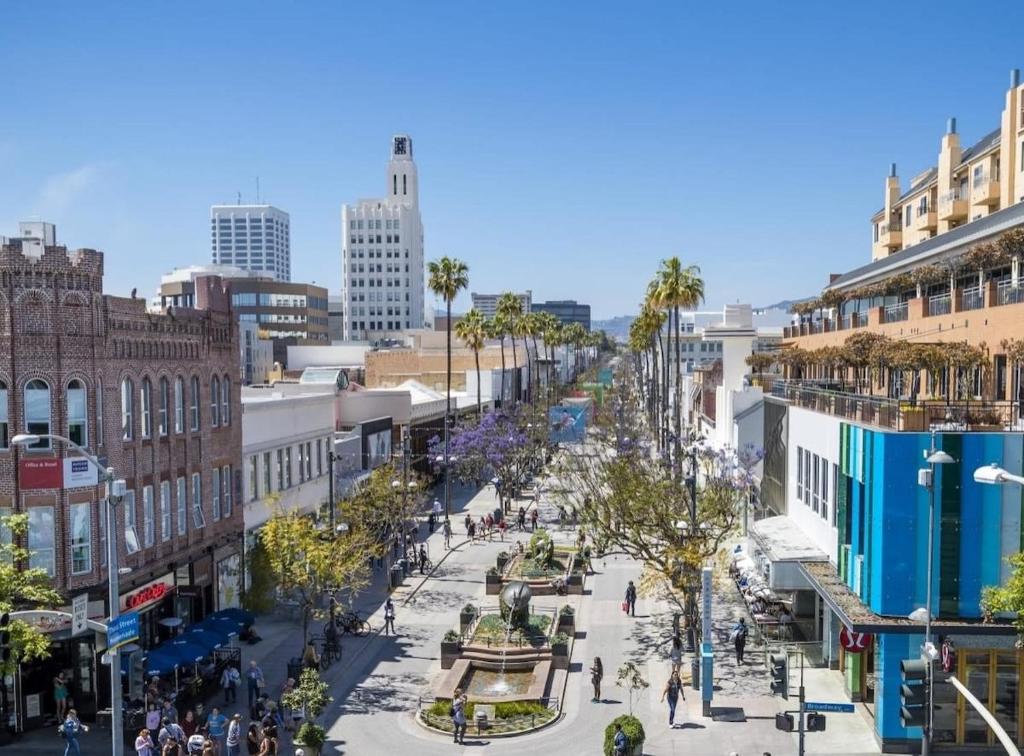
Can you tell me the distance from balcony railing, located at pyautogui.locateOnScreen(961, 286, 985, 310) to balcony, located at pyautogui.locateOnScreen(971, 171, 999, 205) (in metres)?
17.1

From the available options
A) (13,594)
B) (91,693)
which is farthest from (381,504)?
(13,594)

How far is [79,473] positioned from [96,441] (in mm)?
1216

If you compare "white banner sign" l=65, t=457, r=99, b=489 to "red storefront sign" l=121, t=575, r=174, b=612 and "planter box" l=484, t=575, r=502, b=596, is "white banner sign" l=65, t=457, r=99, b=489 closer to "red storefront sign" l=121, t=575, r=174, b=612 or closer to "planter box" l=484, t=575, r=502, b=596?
"red storefront sign" l=121, t=575, r=174, b=612

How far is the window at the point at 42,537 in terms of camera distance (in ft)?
95.0

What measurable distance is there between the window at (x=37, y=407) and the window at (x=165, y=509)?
603 cm

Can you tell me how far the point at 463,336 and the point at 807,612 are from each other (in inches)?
1988

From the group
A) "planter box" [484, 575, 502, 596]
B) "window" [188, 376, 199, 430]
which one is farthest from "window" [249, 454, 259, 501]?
"planter box" [484, 575, 502, 596]

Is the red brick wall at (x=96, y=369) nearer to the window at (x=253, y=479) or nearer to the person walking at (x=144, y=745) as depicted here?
the window at (x=253, y=479)

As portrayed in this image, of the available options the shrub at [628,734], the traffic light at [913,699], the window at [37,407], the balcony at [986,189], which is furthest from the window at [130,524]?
the balcony at [986,189]

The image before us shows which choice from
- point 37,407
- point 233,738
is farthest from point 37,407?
point 233,738

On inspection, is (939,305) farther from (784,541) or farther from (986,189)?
(986,189)

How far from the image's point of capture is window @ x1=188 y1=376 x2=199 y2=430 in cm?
3728

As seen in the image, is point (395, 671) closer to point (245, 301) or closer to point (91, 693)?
point (91, 693)

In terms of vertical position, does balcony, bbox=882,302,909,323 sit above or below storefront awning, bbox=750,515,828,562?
above
